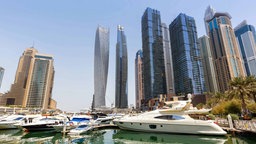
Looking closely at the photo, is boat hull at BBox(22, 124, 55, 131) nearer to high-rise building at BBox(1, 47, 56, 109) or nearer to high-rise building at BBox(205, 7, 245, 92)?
high-rise building at BBox(205, 7, 245, 92)

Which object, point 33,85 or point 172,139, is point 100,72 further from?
point 172,139

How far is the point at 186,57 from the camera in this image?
13625 cm

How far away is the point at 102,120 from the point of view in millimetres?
31797

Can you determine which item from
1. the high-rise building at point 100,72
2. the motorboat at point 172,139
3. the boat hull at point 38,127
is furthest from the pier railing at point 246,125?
the high-rise building at point 100,72

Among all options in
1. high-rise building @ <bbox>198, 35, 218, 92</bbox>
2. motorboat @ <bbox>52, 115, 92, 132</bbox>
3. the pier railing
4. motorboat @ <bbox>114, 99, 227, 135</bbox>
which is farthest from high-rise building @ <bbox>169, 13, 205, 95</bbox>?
motorboat @ <bbox>52, 115, 92, 132</bbox>

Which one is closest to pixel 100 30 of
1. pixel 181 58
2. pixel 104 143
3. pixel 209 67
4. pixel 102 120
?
pixel 181 58

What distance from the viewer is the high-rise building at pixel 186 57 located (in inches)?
5256

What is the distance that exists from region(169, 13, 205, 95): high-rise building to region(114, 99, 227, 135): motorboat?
394 feet

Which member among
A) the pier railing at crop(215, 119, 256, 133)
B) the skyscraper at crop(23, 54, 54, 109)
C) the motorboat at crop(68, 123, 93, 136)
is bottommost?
the motorboat at crop(68, 123, 93, 136)

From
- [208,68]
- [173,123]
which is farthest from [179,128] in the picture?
[208,68]

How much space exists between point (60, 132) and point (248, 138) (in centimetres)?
2495

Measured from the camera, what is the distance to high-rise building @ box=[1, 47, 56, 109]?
144 metres

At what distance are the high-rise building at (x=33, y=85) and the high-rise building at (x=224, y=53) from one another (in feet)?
567

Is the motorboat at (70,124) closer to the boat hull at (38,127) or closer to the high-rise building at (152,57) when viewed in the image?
the boat hull at (38,127)
